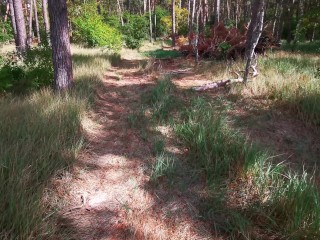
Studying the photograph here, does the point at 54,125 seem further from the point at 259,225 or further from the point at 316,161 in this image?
the point at 316,161

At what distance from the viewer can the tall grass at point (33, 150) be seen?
1.99m

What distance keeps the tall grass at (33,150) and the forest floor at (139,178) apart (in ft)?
0.63

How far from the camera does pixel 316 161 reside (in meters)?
3.68

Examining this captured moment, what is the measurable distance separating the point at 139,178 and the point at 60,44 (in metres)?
3.57

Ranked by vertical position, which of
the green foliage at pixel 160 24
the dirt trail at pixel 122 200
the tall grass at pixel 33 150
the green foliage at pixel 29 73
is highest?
the green foliage at pixel 160 24

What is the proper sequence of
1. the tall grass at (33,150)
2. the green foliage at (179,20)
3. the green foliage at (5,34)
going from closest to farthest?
1. the tall grass at (33,150)
2. the green foliage at (5,34)
3. the green foliage at (179,20)

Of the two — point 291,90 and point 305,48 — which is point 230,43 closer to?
point 305,48

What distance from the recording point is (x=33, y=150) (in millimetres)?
2945

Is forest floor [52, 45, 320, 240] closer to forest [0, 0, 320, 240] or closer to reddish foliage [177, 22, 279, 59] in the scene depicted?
forest [0, 0, 320, 240]

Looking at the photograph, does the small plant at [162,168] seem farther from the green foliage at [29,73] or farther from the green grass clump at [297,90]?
the green foliage at [29,73]

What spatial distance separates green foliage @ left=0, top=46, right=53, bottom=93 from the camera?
5.11 metres

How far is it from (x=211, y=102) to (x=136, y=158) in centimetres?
244

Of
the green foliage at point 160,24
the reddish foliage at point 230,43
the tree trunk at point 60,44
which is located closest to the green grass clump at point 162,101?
the tree trunk at point 60,44

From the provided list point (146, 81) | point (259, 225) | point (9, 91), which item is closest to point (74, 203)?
point (259, 225)
